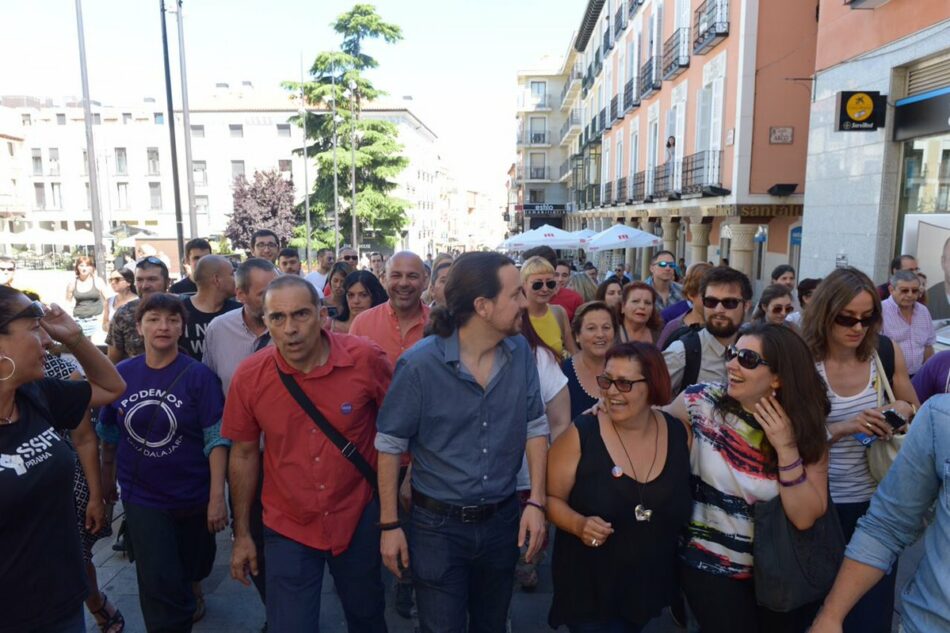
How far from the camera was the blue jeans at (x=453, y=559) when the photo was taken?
8.66 feet

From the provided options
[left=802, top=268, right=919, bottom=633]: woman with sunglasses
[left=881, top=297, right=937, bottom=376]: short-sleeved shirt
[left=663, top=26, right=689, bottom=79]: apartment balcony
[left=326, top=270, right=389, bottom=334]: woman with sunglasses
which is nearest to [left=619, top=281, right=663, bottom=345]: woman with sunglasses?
[left=802, top=268, right=919, bottom=633]: woman with sunglasses

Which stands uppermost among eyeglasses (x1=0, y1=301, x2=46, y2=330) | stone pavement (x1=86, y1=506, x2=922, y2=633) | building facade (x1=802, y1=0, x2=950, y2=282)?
building facade (x1=802, y1=0, x2=950, y2=282)

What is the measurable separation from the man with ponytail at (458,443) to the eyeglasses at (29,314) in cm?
132

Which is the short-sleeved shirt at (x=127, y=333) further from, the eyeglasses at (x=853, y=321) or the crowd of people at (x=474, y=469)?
the eyeglasses at (x=853, y=321)

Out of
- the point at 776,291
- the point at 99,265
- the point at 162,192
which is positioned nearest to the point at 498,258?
the point at 776,291

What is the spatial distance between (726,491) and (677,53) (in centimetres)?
1839

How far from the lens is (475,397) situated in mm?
2643

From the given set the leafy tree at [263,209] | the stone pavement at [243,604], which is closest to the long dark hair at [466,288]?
the stone pavement at [243,604]

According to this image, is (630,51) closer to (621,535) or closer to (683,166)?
(683,166)

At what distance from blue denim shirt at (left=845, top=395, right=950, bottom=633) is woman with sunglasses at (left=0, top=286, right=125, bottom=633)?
267 centimetres

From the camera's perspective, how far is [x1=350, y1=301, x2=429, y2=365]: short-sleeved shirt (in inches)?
170

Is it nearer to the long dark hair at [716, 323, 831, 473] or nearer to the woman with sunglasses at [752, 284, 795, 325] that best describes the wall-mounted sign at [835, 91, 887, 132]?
the woman with sunglasses at [752, 284, 795, 325]

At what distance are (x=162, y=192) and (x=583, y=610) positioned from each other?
2306 inches

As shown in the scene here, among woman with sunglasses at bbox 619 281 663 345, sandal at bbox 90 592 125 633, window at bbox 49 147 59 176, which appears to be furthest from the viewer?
window at bbox 49 147 59 176
